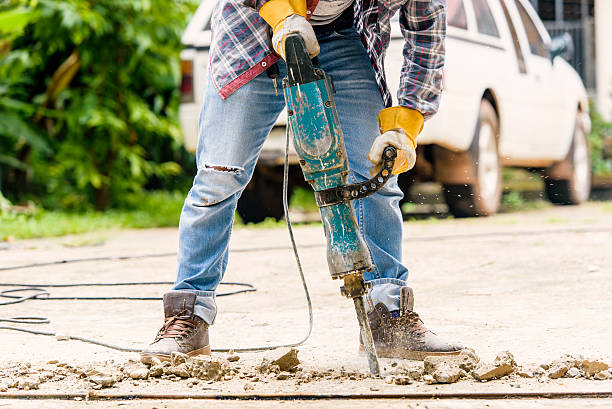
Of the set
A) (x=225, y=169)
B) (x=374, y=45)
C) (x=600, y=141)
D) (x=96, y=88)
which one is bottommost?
(x=225, y=169)

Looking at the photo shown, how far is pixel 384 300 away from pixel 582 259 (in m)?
2.22

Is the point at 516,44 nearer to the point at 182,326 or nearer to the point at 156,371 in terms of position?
the point at 182,326

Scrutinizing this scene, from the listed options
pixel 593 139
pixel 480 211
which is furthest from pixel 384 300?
pixel 593 139

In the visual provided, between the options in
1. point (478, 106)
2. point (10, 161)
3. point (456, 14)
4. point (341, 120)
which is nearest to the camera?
point (341, 120)

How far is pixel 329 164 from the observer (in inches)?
91.6

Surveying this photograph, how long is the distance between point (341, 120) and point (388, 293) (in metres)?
0.54

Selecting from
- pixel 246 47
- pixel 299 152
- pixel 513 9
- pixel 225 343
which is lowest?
pixel 225 343

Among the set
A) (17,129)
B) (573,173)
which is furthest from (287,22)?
(573,173)

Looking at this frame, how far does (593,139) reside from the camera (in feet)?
36.5

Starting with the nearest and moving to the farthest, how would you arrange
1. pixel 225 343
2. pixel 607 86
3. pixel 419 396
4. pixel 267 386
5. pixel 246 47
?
pixel 419 396, pixel 267 386, pixel 246 47, pixel 225 343, pixel 607 86

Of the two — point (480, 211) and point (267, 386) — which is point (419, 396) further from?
point (480, 211)

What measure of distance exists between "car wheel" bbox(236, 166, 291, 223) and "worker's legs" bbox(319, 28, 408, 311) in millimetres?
4183

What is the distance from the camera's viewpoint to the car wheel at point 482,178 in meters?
6.55

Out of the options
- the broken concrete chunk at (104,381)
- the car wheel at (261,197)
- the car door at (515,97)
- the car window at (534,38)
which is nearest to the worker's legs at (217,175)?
the broken concrete chunk at (104,381)
